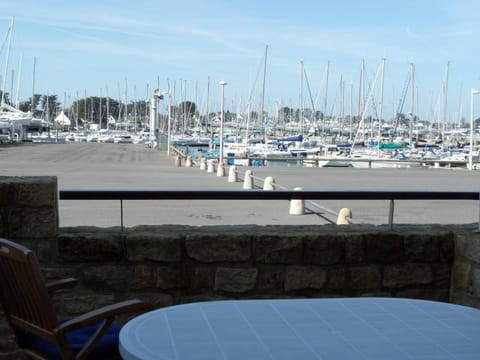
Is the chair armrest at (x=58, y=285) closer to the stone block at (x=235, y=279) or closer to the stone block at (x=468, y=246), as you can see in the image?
the stone block at (x=235, y=279)

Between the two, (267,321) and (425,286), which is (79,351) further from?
(425,286)

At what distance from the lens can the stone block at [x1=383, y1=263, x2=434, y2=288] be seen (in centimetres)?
531

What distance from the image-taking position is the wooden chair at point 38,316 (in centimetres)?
306

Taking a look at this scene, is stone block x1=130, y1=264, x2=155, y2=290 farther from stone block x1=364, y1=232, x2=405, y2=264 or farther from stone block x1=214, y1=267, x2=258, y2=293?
stone block x1=364, y1=232, x2=405, y2=264

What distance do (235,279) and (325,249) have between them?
0.74 meters

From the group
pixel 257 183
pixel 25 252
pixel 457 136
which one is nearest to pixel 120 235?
pixel 25 252

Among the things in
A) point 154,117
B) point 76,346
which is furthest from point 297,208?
point 154,117

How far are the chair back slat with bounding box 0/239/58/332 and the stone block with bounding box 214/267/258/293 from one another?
6.54 ft

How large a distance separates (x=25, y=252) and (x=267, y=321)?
3.80ft

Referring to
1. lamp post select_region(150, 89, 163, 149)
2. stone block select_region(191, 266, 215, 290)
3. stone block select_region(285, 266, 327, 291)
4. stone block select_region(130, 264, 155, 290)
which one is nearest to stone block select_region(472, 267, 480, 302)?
stone block select_region(285, 266, 327, 291)

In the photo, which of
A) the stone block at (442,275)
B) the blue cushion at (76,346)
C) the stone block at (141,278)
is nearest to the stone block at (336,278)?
the stone block at (442,275)

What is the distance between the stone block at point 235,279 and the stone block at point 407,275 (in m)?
1.09

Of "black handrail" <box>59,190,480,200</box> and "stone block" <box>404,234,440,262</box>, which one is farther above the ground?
"black handrail" <box>59,190,480,200</box>

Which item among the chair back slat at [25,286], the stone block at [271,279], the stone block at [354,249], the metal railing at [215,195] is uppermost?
the metal railing at [215,195]
